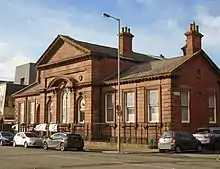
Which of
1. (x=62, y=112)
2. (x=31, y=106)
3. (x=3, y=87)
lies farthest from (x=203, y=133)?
(x=3, y=87)

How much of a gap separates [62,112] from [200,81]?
15.3 meters

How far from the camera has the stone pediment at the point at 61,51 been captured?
44.1 metres

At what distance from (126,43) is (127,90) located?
929cm

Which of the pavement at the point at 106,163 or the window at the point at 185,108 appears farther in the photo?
the window at the point at 185,108

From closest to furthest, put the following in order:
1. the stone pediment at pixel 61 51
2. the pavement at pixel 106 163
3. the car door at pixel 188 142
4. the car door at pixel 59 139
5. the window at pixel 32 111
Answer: the pavement at pixel 106 163 < the car door at pixel 188 142 < the car door at pixel 59 139 < the stone pediment at pixel 61 51 < the window at pixel 32 111

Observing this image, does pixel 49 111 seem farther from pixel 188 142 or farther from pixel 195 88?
pixel 188 142

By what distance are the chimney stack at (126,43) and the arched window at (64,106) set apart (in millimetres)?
7212

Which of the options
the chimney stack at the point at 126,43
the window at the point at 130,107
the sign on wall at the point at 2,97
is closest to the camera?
the window at the point at 130,107

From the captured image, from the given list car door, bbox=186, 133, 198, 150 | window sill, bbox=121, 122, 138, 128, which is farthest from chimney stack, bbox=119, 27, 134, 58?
car door, bbox=186, 133, 198, 150

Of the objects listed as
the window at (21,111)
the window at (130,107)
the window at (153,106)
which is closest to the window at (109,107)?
the window at (130,107)

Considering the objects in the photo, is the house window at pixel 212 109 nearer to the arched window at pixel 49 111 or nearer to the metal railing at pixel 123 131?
the metal railing at pixel 123 131

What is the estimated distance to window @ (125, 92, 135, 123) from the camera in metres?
38.8

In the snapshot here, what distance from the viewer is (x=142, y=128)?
122 feet

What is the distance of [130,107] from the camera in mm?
39156
